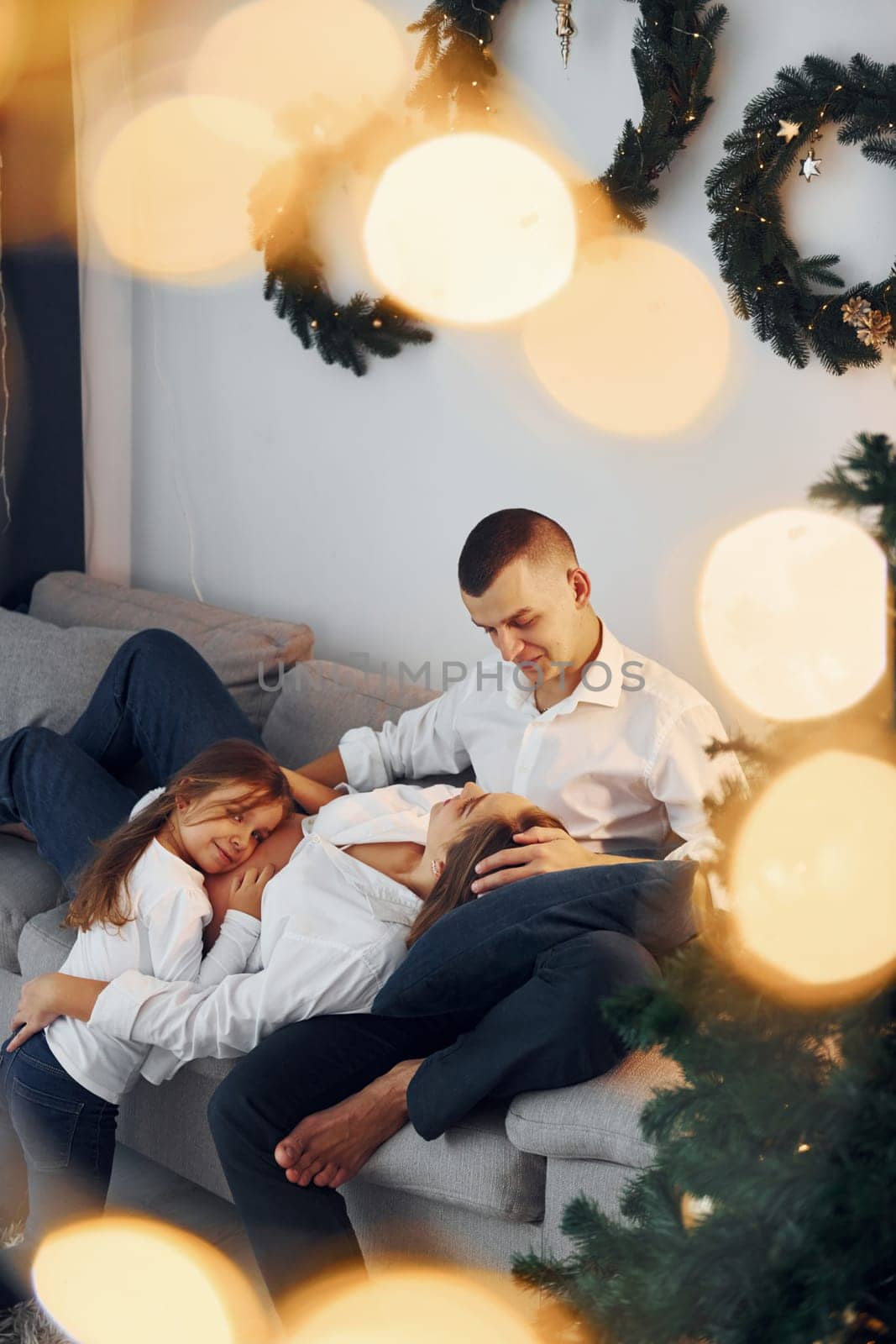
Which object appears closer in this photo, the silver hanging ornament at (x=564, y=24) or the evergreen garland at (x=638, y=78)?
the evergreen garland at (x=638, y=78)

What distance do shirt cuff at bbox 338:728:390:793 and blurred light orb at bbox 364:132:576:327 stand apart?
93 cm

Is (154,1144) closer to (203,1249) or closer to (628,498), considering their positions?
(203,1249)

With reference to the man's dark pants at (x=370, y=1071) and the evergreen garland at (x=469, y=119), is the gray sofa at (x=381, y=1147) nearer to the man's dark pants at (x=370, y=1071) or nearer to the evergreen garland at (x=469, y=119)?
the man's dark pants at (x=370, y=1071)

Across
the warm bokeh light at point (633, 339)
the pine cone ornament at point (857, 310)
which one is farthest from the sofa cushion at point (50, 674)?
the pine cone ornament at point (857, 310)

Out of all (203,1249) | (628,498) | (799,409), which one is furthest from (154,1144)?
(799,409)

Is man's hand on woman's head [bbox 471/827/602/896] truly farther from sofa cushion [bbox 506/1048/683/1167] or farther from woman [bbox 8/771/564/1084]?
sofa cushion [bbox 506/1048/683/1167]

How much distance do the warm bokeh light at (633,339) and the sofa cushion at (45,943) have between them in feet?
4.52

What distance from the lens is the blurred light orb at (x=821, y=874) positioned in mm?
814

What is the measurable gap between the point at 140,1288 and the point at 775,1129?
3.92ft

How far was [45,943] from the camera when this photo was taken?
2.01 m

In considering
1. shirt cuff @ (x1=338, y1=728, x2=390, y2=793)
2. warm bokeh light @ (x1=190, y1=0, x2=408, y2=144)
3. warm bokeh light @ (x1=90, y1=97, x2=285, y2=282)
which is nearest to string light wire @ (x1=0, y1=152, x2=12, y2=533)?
warm bokeh light @ (x1=90, y1=97, x2=285, y2=282)

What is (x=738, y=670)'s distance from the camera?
227 cm

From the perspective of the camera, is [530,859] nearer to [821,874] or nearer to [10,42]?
[821,874]

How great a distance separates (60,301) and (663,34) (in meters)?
1.86
